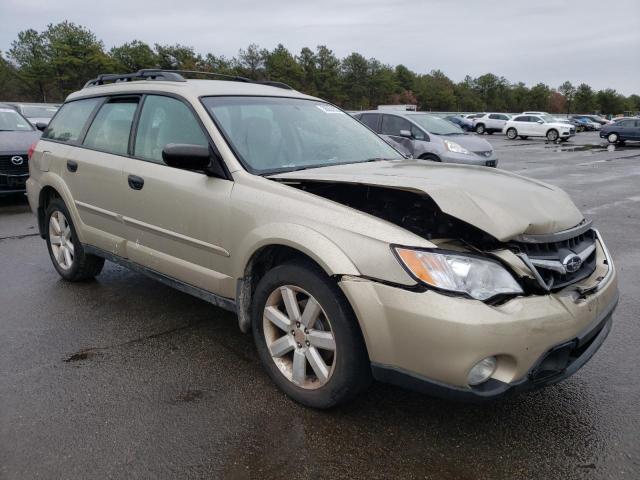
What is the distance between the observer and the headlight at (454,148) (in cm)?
1196

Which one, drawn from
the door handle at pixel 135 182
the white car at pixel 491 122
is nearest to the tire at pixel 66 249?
the door handle at pixel 135 182

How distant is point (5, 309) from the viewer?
4.28m

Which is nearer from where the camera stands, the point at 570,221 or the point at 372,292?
the point at 372,292

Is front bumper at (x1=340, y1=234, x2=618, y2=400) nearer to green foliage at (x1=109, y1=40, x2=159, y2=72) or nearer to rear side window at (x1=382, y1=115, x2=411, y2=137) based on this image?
rear side window at (x1=382, y1=115, x2=411, y2=137)

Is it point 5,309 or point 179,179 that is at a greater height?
point 179,179

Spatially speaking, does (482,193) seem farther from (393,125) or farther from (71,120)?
(393,125)

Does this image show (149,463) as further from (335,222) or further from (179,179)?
(179,179)

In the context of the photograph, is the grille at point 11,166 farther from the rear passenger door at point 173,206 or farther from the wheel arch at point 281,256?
the wheel arch at point 281,256

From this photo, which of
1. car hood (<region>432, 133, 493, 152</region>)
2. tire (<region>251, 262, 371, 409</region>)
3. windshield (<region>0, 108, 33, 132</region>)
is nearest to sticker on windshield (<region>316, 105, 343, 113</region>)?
tire (<region>251, 262, 371, 409</region>)

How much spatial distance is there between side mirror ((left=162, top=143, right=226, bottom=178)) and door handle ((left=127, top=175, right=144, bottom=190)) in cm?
65

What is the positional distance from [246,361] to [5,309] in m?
2.25

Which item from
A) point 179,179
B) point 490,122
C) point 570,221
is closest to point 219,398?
point 179,179

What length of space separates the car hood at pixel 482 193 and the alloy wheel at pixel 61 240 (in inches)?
103

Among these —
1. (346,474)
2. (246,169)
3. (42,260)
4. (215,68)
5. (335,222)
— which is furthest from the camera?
(215,68)
